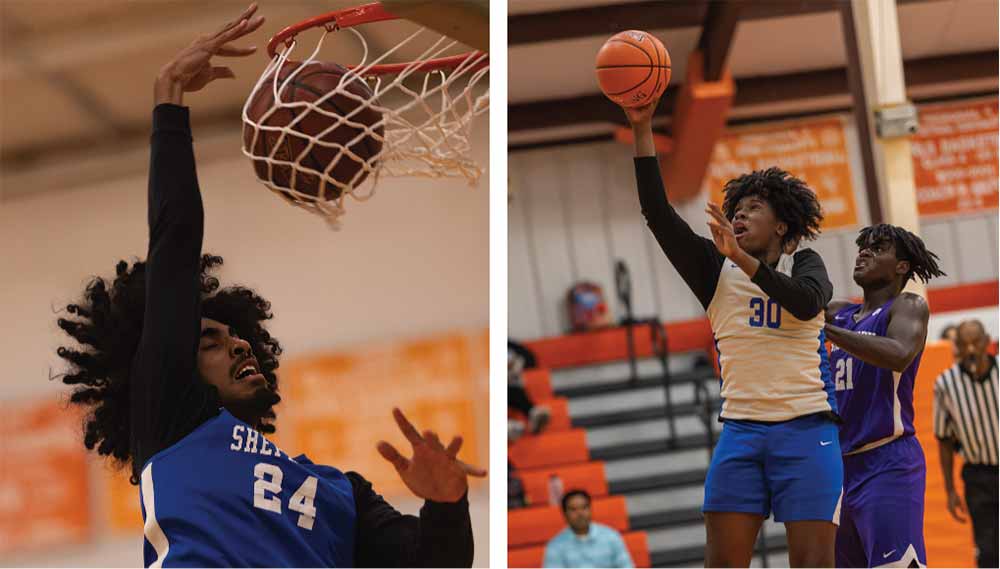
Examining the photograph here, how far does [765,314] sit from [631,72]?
2.45 ft

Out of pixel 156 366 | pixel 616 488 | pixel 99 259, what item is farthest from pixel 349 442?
pixel 156 366

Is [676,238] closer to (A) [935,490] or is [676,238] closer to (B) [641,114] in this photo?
(B) [641,114]

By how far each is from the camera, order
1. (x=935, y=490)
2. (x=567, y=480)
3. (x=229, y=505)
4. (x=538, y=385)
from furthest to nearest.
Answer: (x=538, y=385), (x=567, y=480), (x=935, y=490), (x=229, y=505)

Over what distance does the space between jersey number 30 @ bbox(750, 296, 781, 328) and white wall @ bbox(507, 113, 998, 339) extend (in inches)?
340

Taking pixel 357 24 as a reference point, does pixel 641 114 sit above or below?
below

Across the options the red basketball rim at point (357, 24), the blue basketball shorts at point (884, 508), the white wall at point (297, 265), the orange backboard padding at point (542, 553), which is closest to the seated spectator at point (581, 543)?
the orange backboard padding at point (542, 553)

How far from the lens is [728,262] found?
3.22 metres

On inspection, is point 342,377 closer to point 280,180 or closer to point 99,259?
point 99,259

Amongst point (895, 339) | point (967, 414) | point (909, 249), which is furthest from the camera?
point (967, 414)

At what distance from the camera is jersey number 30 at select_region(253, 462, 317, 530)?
2.42 m

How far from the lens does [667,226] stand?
3104 millimetres

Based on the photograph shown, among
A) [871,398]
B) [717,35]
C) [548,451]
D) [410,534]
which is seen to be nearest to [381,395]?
[548,451]

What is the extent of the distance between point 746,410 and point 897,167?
3.66 m

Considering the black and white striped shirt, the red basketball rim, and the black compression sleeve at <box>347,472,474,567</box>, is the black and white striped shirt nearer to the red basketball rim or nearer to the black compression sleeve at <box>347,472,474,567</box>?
the red basketball rim
